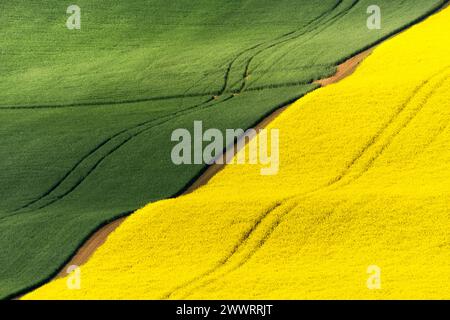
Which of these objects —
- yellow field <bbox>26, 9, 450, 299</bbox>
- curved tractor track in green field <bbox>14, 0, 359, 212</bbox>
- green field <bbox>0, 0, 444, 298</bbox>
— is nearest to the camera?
yellow field <bbox>26, 9, 450, 299</bbox>

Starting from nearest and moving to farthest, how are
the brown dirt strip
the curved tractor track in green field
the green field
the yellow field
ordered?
1. the yellow field
2. the brown dirt strip
3. the green field
4. the curved tractor track in green field

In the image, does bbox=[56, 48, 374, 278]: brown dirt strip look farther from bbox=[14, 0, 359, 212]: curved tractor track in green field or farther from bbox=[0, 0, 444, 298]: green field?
bbox=[14, 0, 359, 212]: curved tractor track in green field

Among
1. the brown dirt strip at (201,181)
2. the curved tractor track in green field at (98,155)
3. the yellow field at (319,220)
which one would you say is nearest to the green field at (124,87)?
the curved tractor track in green field at (98,155)

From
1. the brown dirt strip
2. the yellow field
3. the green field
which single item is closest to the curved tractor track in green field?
the green field

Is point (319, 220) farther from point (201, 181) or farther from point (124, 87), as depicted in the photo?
point (124, 87)

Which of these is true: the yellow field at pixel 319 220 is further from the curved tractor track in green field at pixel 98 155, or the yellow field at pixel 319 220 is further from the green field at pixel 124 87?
the curved tractor track in green field at pixel 98 155

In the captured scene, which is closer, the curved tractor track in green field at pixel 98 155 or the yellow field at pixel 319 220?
the yellow field at pixel 319 220

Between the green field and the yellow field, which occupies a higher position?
the green field
